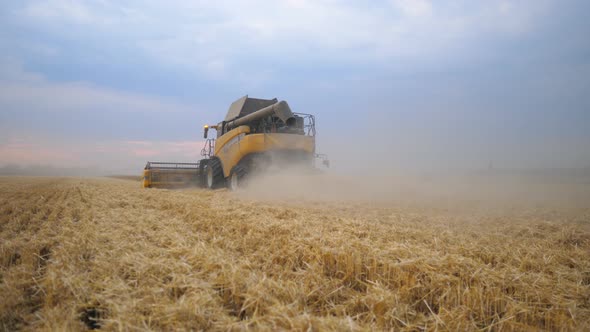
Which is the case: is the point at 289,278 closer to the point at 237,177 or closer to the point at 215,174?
the point at 237,177

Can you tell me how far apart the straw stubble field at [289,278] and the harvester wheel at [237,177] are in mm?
6239

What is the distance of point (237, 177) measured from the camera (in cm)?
1071

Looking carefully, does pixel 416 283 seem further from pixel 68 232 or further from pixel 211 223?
pixel 68 232

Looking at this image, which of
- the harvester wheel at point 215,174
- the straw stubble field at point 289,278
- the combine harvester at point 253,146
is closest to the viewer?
the straw stubble field at point 289,278

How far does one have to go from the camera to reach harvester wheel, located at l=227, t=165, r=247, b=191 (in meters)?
10.5

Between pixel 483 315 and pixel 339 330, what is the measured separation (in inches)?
38.7

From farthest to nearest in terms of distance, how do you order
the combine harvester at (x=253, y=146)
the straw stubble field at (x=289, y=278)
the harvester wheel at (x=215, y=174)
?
the harvester wheel at (x=215, y=174), the combine harvester at (x=253, y=146), the straw stubble field at (x=289, y=278)

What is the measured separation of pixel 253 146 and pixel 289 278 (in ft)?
27.0

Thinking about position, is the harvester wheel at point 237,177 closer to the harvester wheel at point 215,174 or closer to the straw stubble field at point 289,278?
the harvester wheel at point 215,174

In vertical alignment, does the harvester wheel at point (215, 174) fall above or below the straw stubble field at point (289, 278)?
above

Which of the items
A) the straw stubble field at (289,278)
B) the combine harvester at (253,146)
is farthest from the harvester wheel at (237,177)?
the straw stubble field at (289,278)

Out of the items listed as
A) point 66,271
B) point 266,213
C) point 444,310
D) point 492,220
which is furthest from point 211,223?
point 492,220

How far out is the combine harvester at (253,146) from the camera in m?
10.4

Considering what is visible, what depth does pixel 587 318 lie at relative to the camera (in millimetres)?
2057
